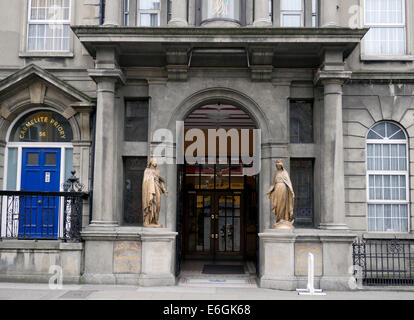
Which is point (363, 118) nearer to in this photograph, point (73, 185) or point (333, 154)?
point (333, 154)

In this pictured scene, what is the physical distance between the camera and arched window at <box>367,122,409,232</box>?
555 inches

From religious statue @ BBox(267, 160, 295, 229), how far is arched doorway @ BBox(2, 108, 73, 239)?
630 centimetres

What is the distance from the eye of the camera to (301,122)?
14172 millimetres

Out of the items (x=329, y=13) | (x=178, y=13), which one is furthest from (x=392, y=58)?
(x=178, y=13)

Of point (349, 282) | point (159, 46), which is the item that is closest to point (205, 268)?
point (349, 282)

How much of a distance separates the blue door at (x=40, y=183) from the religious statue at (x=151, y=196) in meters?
3.14

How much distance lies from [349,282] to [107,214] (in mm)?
6635

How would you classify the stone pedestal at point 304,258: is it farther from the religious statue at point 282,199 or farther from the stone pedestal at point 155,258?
the stone pedestal at point 155,258

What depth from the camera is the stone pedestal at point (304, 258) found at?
40.2 ft

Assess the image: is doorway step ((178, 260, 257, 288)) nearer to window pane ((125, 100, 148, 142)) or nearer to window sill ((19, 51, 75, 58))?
window pane ((125, 100, 148, 142))

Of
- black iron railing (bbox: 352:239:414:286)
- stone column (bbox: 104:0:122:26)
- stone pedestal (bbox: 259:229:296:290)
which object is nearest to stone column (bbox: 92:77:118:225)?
stone column (bbox: 104:0:122:26)

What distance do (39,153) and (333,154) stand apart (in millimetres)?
8789

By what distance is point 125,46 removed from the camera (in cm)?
1304

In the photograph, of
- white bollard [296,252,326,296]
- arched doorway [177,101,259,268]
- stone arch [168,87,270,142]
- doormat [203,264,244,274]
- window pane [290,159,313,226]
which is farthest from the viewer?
arched doorway [177,101,259,268]
